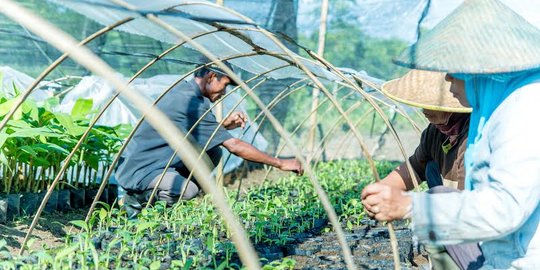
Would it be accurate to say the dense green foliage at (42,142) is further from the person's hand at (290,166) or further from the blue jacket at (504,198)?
the blue jacket at (504,198)

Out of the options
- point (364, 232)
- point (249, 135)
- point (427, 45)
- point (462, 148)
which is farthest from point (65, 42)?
point (249, 135)

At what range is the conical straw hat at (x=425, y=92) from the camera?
3336 mm

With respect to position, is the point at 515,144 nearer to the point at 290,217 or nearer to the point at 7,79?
the point at 290,217

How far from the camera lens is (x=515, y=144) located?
2.25m

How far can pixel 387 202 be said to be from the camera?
7.61ft

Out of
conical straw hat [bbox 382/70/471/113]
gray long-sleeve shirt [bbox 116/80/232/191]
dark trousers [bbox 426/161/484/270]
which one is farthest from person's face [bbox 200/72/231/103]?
dark trousers [bbox 426/161/484/270]

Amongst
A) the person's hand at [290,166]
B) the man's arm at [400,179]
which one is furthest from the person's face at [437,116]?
the person's hand at [290,166]

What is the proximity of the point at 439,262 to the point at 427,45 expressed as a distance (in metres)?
0.94

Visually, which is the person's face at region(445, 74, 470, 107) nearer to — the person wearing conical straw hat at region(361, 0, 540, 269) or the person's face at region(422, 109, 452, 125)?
the person wearing conical straw hat at region(361, 0, 540, 269)

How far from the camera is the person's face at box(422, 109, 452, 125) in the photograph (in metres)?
3.59

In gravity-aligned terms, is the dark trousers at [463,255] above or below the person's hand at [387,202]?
below

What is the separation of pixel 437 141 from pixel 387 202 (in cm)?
177

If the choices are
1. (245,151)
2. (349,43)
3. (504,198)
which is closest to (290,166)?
(245,151)

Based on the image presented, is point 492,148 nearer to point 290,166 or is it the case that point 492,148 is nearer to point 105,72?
point 105,72
